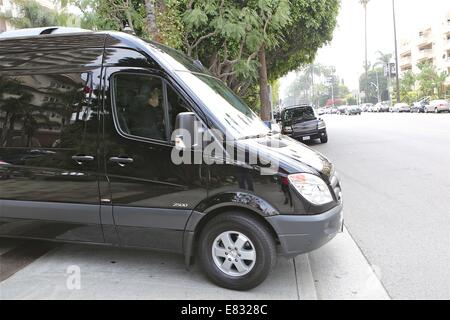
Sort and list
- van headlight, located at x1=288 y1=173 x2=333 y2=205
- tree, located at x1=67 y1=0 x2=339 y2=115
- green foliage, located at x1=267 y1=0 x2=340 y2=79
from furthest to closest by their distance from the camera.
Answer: green foliage, located at x1=267 y1=0 x2=340 y2=79 < tree, located at x1=67 y1=0 x2=339 y2=115 < van headlight, located at x1=288 y1=173 x2=333 y2=205

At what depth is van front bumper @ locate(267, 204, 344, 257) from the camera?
3.98 m

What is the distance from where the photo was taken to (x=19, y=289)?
4.24 metres

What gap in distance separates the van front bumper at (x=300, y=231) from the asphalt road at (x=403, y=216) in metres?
0.82

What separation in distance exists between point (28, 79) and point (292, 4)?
11746 millimetres

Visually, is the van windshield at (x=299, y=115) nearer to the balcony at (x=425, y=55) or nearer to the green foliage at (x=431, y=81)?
the green foliage at (x=431, y=81)

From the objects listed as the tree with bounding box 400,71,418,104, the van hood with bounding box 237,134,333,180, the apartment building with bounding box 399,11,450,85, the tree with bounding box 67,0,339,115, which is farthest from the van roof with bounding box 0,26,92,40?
the tree with bounding box 400,71,418,104

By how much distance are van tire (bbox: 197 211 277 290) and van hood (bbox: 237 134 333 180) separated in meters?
0.57

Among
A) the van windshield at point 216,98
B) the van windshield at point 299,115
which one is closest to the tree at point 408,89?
the van windshield at point 299,115

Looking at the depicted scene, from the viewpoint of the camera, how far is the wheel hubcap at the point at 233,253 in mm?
4105

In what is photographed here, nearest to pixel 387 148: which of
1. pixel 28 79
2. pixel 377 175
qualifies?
pixel 377 175

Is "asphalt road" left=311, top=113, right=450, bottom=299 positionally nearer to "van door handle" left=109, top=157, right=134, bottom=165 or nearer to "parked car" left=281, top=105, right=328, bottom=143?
"van door handle" left=109, top=157, right=134, bottom=165

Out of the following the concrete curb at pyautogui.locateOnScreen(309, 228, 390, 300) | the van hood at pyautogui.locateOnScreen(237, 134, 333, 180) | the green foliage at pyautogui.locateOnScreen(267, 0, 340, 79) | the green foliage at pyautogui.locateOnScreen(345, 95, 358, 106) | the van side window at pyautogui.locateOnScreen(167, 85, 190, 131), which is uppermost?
the green foliage at pyautogui.locateOnScreen(345, 95, 358, 106)

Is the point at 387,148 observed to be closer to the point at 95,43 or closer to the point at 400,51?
the point at 95,43

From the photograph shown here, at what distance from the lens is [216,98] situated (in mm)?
4652
